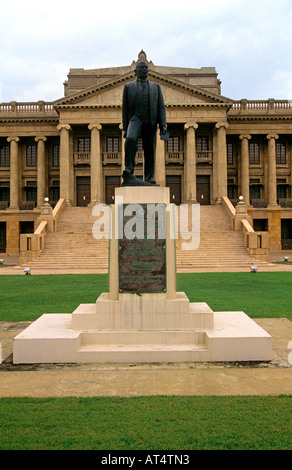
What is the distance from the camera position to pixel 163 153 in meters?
40.8

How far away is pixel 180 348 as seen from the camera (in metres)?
6.82

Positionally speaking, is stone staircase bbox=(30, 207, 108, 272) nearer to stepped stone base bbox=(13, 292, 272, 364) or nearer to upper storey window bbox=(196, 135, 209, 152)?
stepped stone base bbox=(13, 292, 272, 364)

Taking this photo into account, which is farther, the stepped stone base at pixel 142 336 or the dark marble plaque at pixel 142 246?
the dark marble plaque at pixel 142 246

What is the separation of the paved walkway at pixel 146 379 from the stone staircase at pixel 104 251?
17.9 metres

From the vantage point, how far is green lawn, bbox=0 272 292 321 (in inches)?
431

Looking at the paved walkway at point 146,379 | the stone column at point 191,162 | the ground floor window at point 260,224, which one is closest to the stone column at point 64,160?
the stone column at point 191,162

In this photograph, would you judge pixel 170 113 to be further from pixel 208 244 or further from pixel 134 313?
pixel 134 313

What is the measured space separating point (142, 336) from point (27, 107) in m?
45.8

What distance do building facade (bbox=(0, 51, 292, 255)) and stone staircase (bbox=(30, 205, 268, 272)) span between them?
776 centimetres

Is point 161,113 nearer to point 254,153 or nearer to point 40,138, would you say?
point 40,138

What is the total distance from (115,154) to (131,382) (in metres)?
41.2

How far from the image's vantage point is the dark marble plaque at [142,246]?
7.44m

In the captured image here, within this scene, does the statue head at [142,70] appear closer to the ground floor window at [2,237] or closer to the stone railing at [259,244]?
the stone railing at [259,244]
